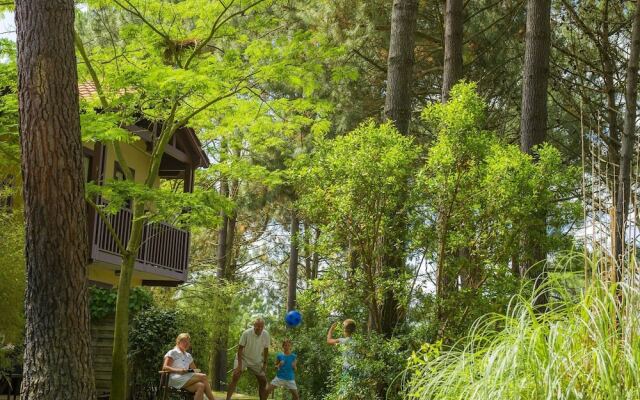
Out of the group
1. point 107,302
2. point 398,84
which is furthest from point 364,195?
point 107,302

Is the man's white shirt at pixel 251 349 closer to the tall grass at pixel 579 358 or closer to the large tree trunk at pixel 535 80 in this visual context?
the large tree trunk at pixel 535 80

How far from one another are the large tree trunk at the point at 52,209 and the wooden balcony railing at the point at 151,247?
23.3 feet

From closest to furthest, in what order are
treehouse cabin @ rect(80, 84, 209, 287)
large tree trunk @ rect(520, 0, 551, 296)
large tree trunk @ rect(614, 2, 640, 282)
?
large tree trunk @ rect(614, 2, 640, 282) → large tree trunk @ rect(520, 0, 551, 296) → treehouse cabin @ rect(80, 84, 209, 287)

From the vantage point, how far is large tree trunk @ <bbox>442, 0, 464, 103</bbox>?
44.3 feet

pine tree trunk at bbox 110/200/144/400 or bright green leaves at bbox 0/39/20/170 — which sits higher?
bright green leaves at bbox 0/39/20/170

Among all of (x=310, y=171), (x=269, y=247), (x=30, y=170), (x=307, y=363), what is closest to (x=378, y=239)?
(x=310, y=171)

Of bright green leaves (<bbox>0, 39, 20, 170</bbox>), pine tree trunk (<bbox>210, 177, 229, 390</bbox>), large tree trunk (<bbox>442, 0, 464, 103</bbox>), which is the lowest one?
pine tree trunk (<bbox>210, 177, 229, 390</bbox>)

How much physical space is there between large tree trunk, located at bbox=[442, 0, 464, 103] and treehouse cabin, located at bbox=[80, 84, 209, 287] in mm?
5180

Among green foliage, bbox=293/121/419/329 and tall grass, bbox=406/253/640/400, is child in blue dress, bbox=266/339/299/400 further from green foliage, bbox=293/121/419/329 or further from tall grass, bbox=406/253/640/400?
tall grass, bbox=406/253/640/400

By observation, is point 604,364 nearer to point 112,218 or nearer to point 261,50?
point 261,50

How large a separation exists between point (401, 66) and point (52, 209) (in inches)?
223

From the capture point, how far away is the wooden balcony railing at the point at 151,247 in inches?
626

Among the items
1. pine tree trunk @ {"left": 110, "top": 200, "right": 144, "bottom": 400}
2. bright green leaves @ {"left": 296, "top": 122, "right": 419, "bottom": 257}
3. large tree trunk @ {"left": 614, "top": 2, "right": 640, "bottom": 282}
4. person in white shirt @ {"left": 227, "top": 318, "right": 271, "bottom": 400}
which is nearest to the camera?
bright green leaves @ {"left": 296, "top": 122, "right": 419, "bottom": 257}

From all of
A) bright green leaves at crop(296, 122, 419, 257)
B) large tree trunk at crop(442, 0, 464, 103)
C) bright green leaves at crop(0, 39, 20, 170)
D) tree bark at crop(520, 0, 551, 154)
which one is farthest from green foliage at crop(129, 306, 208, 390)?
tree bark at crop(520, 0, 551, 154)
